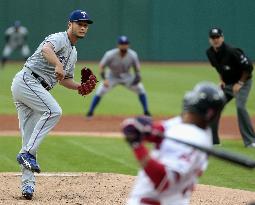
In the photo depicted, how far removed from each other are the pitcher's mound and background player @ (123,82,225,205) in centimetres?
324

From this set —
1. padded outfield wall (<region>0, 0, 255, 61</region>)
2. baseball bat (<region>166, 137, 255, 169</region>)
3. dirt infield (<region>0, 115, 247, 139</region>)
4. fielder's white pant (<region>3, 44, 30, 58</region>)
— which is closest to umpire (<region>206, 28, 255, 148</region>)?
dirt infield (<region>0, 115, 247, 139</region>)

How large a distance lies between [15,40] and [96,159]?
18898mm

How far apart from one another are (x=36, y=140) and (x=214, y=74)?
1919 centimetres

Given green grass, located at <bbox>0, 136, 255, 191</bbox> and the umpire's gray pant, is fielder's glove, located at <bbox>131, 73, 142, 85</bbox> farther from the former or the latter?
the umpire's gray pant

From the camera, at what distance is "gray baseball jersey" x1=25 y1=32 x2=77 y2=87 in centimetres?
786

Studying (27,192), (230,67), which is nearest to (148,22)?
(230,67)

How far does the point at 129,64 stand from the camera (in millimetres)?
16688

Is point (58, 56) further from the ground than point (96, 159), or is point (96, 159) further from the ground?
point (58, 56)

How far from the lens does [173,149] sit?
176 inches

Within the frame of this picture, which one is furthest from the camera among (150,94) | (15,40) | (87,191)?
(15,40)

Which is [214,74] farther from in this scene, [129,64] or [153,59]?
[129,64]

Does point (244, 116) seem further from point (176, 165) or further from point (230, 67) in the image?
point (176, 165)

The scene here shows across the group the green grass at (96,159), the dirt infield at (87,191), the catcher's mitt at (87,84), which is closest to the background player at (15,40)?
the green grass at (96,159)

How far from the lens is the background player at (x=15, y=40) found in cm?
2872
